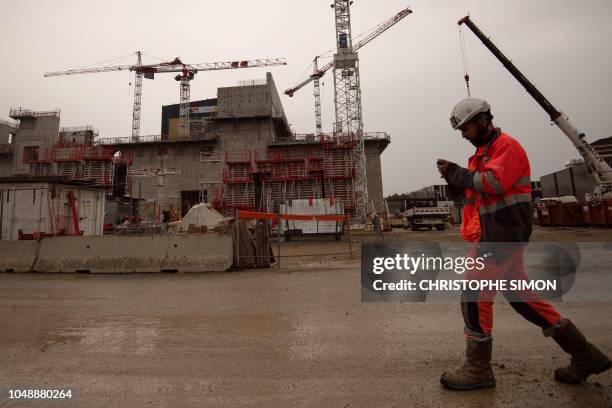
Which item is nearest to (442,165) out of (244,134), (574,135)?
(574,135)

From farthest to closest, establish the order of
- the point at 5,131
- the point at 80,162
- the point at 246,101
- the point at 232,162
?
the point at 5,131, the point at 246,101, the point at 80,162, the point at 232,162

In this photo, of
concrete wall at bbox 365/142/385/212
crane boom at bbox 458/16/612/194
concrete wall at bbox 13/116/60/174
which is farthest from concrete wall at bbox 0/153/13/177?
crane boom at bbox 458/16/612/194

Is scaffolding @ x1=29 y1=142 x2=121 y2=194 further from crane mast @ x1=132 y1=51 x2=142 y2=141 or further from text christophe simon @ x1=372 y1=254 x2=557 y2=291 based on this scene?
text christophe simon @ x1=372 y1=254 x2=557 y2=291

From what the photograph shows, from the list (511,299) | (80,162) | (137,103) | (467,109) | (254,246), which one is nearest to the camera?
(511,299)

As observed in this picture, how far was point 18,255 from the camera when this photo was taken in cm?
933

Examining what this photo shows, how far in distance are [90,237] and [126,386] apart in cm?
827

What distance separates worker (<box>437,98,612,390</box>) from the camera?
2.22 metres

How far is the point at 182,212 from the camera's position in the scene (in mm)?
39969

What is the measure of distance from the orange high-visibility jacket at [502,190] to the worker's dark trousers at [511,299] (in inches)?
5.8

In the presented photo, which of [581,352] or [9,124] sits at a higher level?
[9,124]

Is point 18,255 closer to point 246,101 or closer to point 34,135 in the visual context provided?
point 246,101

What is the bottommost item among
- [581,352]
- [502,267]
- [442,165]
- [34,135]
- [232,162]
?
[581,352]

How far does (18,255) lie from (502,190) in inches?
458

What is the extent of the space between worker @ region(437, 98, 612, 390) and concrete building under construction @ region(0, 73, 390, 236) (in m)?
33.7
